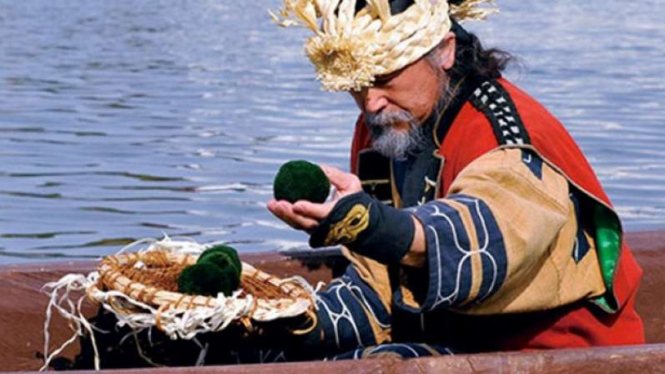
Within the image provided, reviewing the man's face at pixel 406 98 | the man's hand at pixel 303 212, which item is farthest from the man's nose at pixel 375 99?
the man's hand at pixel 303 212

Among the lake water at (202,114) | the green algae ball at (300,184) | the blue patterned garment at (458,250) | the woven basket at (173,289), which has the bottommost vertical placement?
the lake water at (202,114)

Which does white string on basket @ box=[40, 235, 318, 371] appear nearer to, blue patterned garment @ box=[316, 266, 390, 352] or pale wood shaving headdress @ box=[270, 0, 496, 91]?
blue patterned garment @ box=[316, 266, 390, 352]

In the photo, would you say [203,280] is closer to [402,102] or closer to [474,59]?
[402,102]

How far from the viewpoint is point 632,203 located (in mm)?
8242

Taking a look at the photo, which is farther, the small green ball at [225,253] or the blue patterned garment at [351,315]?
the blue patterned garment at [351,315]

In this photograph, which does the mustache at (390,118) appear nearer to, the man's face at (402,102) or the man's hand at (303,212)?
the man's face at (402,102)

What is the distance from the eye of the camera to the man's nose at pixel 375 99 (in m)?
3.55

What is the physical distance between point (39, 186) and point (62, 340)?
458cm

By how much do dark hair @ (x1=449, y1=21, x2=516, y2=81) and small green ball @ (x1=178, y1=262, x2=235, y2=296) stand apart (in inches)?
26.1

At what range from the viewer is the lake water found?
7809mm

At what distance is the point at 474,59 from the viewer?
363cm

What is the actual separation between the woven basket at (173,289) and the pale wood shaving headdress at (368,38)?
1.56 ft

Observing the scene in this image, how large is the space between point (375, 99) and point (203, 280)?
1.74 ft

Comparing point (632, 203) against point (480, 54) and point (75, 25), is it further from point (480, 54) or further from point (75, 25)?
point (75, 25)
